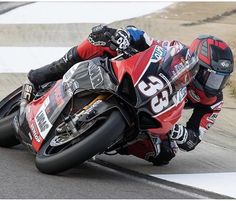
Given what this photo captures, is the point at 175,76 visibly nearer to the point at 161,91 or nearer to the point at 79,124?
the point at 161,91

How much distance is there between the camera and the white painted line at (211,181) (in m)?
5.71

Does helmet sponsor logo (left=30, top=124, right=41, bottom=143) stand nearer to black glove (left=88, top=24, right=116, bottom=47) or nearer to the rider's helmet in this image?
black glove (left=88, top=24, right=116, bottom=47)

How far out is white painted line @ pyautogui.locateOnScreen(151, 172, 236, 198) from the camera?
18.7 feet

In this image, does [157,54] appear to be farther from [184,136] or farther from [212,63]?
[184,136]

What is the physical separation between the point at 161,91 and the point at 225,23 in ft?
31.1

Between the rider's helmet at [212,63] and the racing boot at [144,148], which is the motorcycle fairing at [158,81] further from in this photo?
the rider's helmet at [212,63]

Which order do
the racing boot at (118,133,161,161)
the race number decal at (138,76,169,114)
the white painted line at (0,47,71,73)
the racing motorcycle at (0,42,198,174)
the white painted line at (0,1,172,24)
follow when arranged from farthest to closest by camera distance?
the white painted line at (0,1,172,24) → the white painted line at (0,47,71,73) → the racing boot at (118,133,161,161) → the race number decal at (138,76,169,114) → the racing motorcycle at (0,42,198,174)

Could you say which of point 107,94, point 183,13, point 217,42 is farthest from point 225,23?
point 107,94

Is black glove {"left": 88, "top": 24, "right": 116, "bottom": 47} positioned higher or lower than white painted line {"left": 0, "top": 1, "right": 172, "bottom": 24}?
higher

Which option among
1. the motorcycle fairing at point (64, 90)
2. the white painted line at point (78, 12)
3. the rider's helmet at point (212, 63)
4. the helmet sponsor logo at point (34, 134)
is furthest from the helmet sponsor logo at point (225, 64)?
the white painted line at point (78, 12)

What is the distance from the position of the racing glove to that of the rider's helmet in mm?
409

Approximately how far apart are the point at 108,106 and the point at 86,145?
15.0 inches

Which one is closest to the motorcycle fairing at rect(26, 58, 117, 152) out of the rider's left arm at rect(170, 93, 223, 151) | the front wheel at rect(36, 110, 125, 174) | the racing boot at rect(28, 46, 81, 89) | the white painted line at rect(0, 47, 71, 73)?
the front wheel at rect(36, 110, 125, 174)

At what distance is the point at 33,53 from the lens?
478 inches
